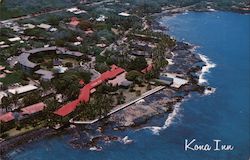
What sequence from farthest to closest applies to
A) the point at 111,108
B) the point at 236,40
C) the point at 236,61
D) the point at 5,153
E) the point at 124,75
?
the point at 236,40 → the point at 236,61 → the point at 124,75 → the point at 111,108 → the point at 5,153

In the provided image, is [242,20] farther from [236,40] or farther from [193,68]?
[193,68]

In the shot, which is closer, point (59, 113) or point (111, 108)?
point (59, 113)

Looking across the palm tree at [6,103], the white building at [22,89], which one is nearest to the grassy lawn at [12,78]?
the white building at [22,89]

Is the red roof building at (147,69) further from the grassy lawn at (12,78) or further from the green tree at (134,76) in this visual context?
the grassy lawn at (12,78)

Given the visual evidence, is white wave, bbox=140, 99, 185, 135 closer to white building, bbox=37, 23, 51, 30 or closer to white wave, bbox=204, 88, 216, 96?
white wave, bbox=204, 88, 216, 96

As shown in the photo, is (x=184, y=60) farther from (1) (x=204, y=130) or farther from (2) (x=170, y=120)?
(1) (x=204, y=130)

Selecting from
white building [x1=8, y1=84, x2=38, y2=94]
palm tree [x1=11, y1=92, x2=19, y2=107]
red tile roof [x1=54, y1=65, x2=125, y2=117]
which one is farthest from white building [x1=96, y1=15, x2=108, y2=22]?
palm tree [x1=11, y1=92, x2=19, y2=107]

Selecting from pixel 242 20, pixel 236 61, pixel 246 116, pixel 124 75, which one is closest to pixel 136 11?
pixel 242 20
